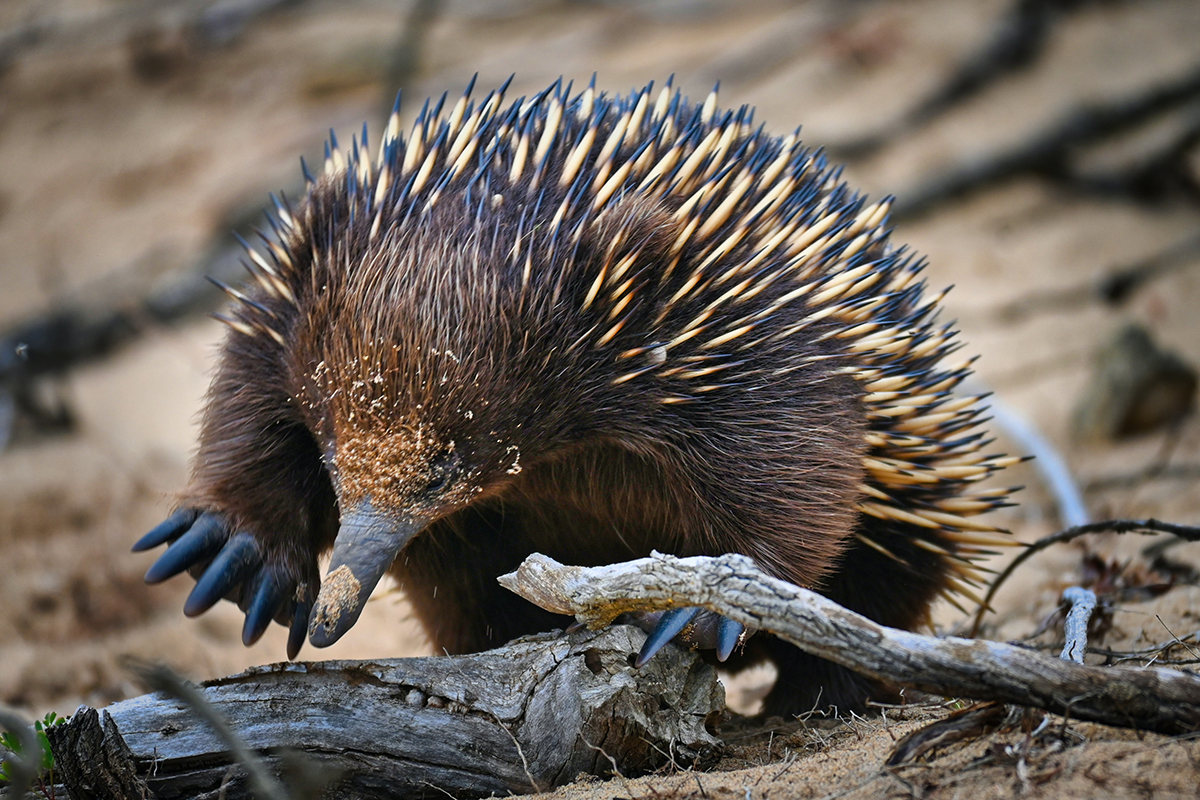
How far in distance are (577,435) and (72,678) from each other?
10.1ft

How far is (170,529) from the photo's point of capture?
3041 millimetres

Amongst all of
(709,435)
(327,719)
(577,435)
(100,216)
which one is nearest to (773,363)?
(709,435)

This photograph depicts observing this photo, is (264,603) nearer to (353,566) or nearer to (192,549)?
(192,549)

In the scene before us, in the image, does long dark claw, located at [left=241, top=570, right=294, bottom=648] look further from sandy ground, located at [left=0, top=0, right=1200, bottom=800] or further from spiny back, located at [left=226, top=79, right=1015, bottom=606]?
sandy ground, located at [left=0, top=0, right=1200, bottom=800]

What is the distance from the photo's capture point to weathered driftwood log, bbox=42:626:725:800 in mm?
2514

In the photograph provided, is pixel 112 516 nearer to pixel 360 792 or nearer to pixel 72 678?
pixel 72 678

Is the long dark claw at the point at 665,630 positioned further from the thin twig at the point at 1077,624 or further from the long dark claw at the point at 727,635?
the thin twig at the point at 1077,624

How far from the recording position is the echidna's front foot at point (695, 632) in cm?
258

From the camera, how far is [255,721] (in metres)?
2.54

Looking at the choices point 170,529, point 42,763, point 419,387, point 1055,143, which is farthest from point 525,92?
point 42,763

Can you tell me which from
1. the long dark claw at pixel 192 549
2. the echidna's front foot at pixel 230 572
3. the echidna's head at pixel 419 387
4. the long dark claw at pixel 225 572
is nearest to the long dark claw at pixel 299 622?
the echidna's front foot at pixel 230 572

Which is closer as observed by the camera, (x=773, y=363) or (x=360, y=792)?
(x=360, y=792)

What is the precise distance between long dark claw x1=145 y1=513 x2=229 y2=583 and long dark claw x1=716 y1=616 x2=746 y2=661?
1469mm

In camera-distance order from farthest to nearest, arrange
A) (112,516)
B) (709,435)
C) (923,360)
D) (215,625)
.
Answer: (112,516) < (215,625) < (923,360) < (709,435)
